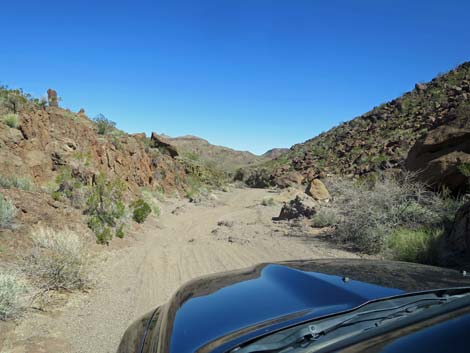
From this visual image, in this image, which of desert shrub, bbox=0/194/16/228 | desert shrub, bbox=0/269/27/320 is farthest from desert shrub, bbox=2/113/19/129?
desert shrub, bbox=0/269/27/320

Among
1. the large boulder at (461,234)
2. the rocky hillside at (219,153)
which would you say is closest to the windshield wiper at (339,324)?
the large boulder at (461,234)

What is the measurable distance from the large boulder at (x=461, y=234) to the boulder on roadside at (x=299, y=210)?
6483mm

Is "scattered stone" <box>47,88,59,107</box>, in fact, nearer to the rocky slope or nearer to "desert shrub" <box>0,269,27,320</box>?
the rocky slope

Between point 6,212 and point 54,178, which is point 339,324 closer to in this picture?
point 6,212

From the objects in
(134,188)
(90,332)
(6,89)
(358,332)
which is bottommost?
(90,332)

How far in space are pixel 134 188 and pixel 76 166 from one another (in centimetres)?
445

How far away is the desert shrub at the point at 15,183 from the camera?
31.2ft

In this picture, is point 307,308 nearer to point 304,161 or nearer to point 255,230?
point 255,230

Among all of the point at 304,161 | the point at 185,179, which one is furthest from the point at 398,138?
the point at 185,179

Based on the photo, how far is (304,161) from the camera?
45.8 meters

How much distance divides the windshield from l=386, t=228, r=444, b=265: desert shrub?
231 inches

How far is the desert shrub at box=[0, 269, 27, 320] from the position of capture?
4.91 metres

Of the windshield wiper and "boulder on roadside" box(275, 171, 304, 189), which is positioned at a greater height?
"boulder on roadside" box(275, 171, 304, 189)

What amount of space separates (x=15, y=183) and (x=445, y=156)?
39.3 ft
